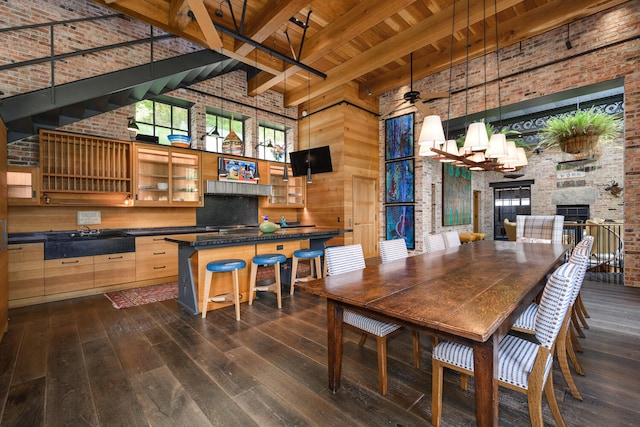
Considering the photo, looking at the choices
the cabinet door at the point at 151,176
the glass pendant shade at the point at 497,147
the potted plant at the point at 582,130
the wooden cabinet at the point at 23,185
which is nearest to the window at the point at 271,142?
the cabinet door at the point at 151,176

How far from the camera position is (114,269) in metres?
4.39

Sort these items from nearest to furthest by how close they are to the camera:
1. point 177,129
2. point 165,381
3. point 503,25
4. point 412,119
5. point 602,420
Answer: point 602,420
point 165,381
point 503,25
point 177,129
point 412,119

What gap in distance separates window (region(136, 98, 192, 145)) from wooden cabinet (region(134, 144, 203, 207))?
49cm

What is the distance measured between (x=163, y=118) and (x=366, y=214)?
17.0ft

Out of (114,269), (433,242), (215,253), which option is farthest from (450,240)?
(114,269)

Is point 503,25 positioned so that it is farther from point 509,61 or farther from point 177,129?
point 177,129

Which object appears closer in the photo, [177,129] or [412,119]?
[177,129]

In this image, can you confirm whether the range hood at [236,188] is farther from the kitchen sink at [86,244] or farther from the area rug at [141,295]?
the area rug at [141,295]

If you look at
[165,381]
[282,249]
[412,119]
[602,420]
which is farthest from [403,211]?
[165,381]

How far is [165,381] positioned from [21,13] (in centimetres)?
576

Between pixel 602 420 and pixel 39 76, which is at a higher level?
pixel 39 76

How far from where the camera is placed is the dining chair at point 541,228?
444cm

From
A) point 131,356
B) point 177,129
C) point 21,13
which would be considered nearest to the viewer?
point 131,356

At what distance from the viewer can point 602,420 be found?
1.64 meters
